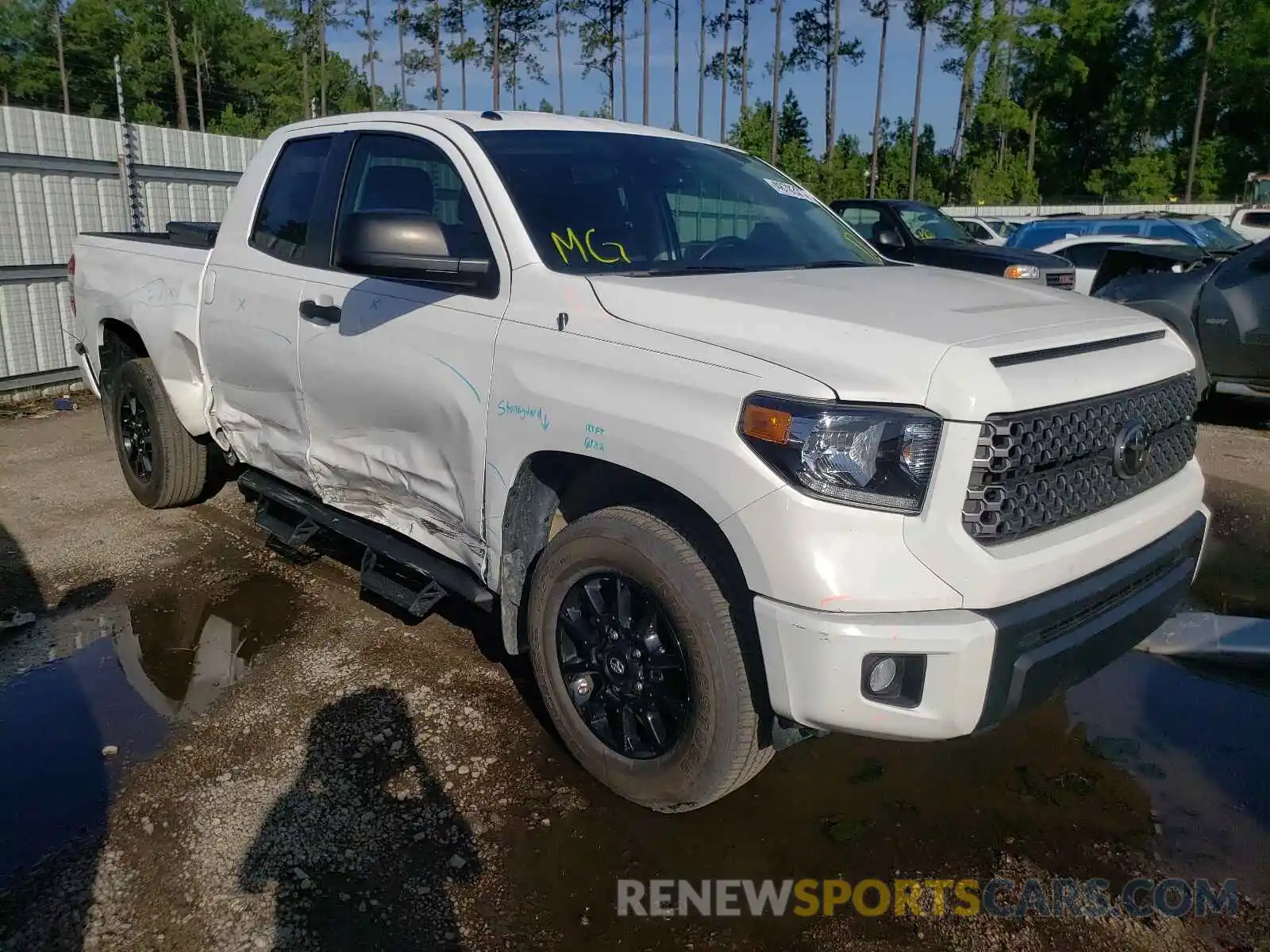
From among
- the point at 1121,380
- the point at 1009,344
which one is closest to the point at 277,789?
the point at 1009,344

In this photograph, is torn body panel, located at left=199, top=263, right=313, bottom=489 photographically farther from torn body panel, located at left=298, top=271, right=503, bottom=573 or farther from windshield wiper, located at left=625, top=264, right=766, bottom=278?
windshield wiper, located at left=625, top=264, right=766, bottom=278

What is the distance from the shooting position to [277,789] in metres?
3.13

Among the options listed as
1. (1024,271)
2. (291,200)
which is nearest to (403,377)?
(291,200)

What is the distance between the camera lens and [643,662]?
281cm

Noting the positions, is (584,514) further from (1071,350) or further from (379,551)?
(1071,350)

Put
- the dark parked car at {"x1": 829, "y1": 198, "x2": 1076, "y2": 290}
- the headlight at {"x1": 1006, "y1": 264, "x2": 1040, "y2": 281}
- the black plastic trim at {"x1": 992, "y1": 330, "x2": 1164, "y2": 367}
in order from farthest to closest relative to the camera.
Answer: the dark parked car at {"x1": 829, "y1": 198, "x2": 1076, "y2": 290}
the headlight at {"x1": 1006, "y1": 264, "x2": 1040, "y2": 281}
the black plastic trim at {"x1": 992, "y1": 330, "x2": 1164, "y2": 367}

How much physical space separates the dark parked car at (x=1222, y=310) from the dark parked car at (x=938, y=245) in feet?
3.56

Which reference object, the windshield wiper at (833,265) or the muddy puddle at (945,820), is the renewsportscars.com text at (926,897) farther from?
the windshield wiper at (833,265)

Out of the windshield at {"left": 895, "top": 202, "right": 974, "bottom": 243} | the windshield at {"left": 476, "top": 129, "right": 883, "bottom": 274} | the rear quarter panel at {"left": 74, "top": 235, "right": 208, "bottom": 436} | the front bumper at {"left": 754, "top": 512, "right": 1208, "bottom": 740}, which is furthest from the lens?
the windshield at {"left": 895, "top": 202, "right": 974, "bottom": 243}

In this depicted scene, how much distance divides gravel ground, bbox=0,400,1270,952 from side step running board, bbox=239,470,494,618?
384 mm

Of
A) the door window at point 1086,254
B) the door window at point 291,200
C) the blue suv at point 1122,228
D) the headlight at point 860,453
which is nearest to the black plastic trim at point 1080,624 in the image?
the headlight at point 860,453

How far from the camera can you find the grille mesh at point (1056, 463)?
2354 millimetres

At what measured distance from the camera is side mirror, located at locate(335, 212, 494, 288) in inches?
118

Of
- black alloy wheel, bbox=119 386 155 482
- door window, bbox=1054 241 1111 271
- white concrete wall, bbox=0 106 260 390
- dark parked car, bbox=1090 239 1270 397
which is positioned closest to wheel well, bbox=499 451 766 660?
black alloy wheel, bbox=119 386 155 482
